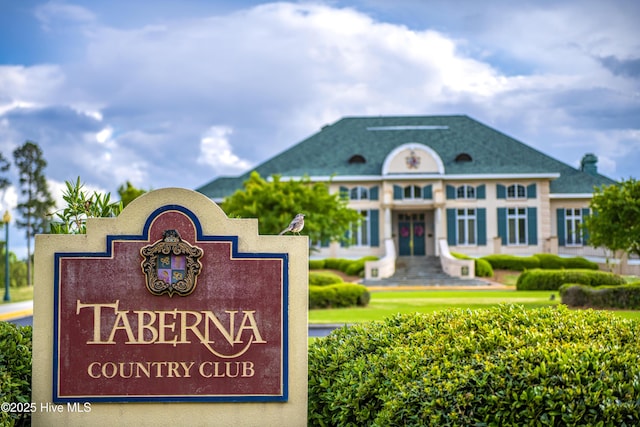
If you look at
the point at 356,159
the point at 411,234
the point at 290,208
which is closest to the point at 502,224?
the point at 411,234

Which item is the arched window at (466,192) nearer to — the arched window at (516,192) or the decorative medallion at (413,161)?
the arched window at (516,192)

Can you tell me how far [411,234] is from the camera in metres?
47.2

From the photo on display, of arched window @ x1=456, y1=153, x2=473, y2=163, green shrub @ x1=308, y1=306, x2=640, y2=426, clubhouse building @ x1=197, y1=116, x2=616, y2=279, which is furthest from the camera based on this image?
arched window @ x1=456, y1=153, x2=473, y2=163

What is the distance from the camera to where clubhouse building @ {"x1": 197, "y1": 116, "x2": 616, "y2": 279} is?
45.4 metres

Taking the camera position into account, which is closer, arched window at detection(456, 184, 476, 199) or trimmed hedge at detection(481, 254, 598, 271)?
trimmed hedge at detection(481, 254, 598, 271)

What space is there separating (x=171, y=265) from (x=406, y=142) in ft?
146

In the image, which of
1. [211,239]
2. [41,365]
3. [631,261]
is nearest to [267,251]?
[211,239]

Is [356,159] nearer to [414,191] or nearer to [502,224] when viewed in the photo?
[414,191]

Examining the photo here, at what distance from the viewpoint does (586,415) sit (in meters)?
5.02

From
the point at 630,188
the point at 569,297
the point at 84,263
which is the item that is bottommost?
A: the point at 569,297

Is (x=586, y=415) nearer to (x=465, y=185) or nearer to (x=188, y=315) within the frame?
(x=188, y=315)

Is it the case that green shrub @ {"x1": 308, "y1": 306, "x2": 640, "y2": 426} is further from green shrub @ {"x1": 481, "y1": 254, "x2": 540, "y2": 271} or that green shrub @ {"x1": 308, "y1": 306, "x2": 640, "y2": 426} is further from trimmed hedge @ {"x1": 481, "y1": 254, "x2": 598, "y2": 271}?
trimmed hedge @ {"x1": 481, "y1": 254, "x2": 598, "y2": 271}

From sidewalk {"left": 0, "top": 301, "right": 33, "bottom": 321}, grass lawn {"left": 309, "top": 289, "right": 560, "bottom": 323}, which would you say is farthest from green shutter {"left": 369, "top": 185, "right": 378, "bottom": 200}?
sidewalk {"left": 0, "top": 301, "right": 33, "bottom": 321}

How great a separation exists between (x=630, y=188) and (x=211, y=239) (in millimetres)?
21555
